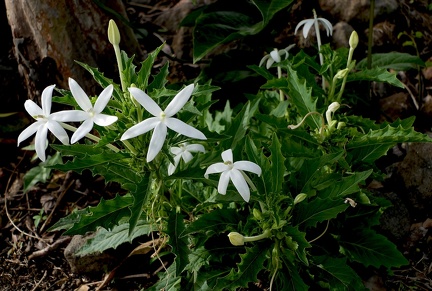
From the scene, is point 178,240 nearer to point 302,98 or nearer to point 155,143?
point 155,143

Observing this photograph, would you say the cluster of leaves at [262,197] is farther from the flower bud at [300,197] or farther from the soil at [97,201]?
the soil at [97,201]

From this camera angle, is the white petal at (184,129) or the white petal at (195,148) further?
the white petal at (195,148)

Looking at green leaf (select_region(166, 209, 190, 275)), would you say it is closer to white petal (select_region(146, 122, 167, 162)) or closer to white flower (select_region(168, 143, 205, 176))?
white flower (select_region(168, 143, 205, 176))

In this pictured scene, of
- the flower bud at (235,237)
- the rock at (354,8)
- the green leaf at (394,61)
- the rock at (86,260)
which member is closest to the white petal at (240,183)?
the flower bud at (235,237)

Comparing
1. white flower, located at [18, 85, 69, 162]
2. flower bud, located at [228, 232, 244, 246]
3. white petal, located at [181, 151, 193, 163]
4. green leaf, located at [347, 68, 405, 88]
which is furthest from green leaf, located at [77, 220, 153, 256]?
green leaf, located at [347, 68, 405, 88]

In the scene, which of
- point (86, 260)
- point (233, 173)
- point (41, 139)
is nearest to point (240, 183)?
point (233, 173)

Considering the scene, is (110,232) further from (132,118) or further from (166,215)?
(132,118)
